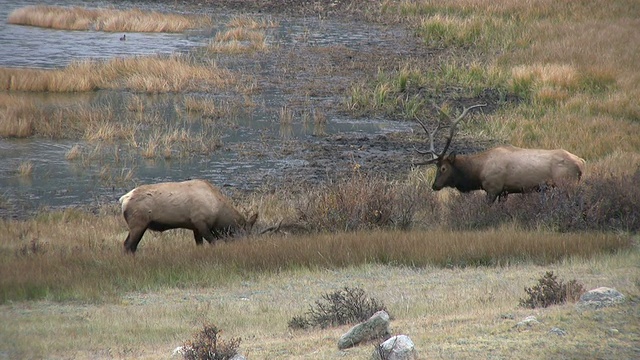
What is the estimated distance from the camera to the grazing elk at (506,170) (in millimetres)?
16000

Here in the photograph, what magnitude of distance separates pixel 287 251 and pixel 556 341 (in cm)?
596

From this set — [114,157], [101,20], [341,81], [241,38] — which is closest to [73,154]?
[114,157]

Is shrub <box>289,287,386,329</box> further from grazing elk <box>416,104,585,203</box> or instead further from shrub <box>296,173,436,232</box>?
grazing elk <box>416,104,585,203</box>

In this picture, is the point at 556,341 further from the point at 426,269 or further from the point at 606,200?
the point at 606,200

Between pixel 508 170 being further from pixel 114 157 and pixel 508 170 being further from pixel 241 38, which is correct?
pixel 241 38

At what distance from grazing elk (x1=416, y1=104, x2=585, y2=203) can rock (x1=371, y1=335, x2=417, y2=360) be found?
8928 millimetres

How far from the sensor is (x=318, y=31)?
40375mm


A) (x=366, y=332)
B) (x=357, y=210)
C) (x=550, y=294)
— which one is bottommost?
(x=357, y=210)

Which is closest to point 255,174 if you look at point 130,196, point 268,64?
point 130,196

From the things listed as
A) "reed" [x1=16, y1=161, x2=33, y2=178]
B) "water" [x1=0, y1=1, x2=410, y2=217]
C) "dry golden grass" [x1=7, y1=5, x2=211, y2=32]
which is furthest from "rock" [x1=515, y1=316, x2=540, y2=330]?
"dry golden grass" [x1=7, y1=5, x2=211, y2=32]

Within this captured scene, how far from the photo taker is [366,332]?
788 cm

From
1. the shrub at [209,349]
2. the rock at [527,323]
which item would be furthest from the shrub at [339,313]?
the shrub at [209,349]

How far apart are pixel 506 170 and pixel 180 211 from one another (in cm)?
573

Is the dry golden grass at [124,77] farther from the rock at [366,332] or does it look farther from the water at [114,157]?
the rock at [366,332]
